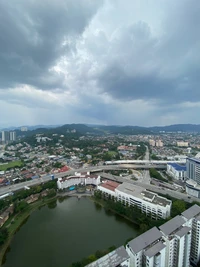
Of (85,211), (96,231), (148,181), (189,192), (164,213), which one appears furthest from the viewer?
(148,181)

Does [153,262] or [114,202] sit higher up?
[153,262]

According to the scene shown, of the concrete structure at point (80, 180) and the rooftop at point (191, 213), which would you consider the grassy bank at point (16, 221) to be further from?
the rooftop at point (191, 213)

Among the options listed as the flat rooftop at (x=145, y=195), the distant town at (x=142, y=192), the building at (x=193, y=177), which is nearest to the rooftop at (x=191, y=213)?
the distant town at (x=142, y=192)

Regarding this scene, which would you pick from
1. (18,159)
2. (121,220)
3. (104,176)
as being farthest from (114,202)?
(18,159)

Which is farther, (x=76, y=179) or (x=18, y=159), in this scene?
(x=18, y=159)

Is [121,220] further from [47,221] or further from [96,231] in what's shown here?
[47,221]

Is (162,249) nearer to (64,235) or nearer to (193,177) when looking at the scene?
(64,235)

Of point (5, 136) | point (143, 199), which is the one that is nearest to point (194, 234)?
point (143, 199)
